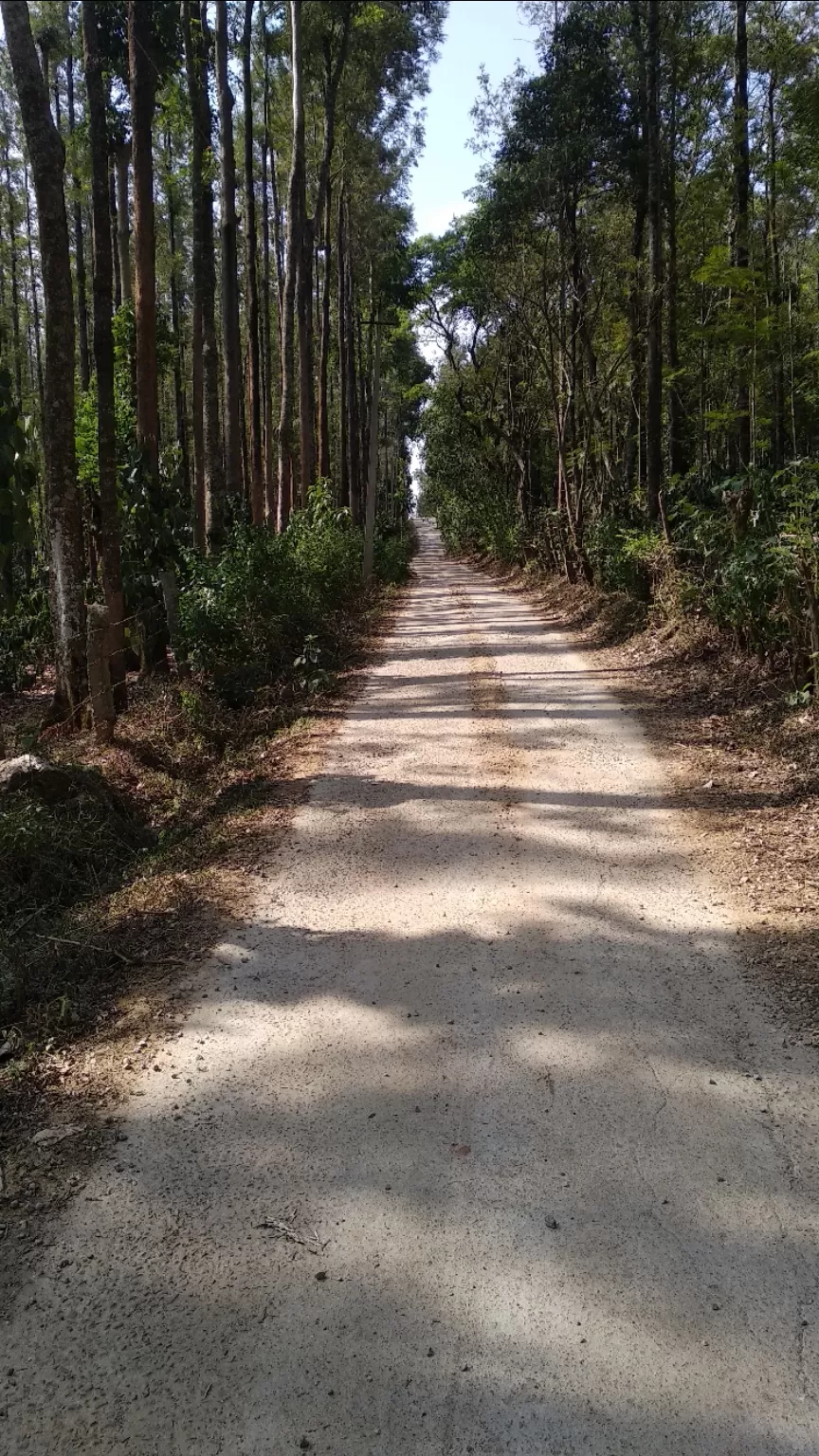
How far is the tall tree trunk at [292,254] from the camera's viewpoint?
17.7 meters

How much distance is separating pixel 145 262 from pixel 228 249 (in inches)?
151

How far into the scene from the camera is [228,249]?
1473cm

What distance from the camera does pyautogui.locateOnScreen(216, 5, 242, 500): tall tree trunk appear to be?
14102mm

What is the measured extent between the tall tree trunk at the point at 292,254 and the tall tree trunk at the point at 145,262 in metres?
6.23

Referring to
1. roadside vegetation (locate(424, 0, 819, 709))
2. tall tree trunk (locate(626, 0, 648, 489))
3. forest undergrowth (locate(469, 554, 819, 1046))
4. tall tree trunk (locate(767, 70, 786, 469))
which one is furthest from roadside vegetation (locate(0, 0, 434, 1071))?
tall tree trunk (locate(767, 70, 786, 469))

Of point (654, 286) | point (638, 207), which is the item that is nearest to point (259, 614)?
point (654, 286)

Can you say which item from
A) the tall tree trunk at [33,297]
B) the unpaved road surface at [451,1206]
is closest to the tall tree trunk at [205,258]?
the unpaved road surface at [451,1206]

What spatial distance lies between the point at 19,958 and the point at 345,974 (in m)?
1.45

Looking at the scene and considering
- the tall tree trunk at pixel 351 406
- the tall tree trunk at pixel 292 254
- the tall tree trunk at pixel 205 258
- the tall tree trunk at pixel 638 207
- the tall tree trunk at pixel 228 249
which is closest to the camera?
the tall tree trunk at pixel 205 258

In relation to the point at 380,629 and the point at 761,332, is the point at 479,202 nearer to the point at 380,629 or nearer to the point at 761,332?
the point at 761,332

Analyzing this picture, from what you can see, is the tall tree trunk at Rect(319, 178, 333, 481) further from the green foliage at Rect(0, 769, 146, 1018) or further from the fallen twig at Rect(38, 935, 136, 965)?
the fallen twig at Rect(38, 935, 136, 965)

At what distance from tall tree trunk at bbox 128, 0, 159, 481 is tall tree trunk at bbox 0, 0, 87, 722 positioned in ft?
9.91

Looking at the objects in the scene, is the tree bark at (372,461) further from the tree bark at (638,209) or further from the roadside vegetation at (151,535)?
the tree bark at (638,209)

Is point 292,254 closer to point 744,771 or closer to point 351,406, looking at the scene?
point 351,406
